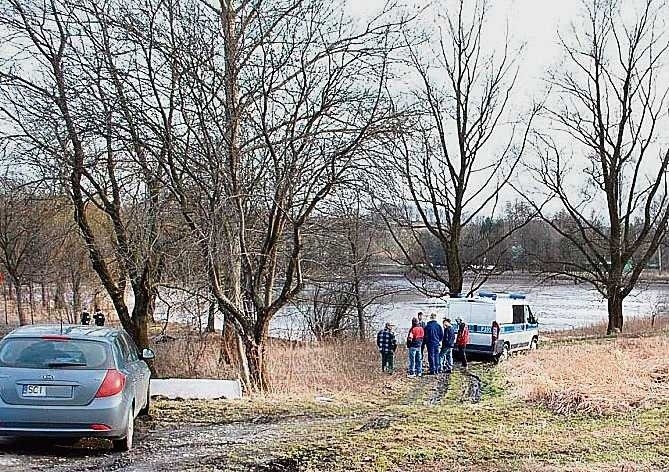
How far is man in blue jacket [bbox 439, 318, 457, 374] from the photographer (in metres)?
23.4

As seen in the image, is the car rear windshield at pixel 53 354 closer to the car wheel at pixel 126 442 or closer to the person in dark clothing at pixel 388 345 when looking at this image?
the car wheel at pixel 126 442

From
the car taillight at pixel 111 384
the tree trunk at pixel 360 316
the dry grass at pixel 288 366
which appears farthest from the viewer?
the tree trunk at pixel 360 316

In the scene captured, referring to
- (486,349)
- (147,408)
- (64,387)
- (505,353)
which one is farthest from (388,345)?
(64,387)

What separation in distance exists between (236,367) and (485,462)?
12.5 meters

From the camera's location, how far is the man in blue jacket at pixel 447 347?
23359 millimetres

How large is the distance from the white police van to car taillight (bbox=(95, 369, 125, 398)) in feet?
63.0

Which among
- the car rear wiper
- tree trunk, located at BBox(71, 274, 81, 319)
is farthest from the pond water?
the car rear wiper

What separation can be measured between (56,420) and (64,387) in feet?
1.12

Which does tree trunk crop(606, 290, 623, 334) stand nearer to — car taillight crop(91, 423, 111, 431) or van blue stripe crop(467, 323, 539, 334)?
van blue stripe crop(467, 323, 539, 334)

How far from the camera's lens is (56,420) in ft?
27.9

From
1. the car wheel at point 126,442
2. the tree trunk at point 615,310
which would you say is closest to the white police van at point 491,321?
the tree trunk at point 615,310

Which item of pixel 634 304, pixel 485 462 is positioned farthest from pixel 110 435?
pixel 634 304

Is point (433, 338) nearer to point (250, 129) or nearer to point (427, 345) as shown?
point (427, 345)

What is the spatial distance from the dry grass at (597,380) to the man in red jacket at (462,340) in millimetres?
3462
